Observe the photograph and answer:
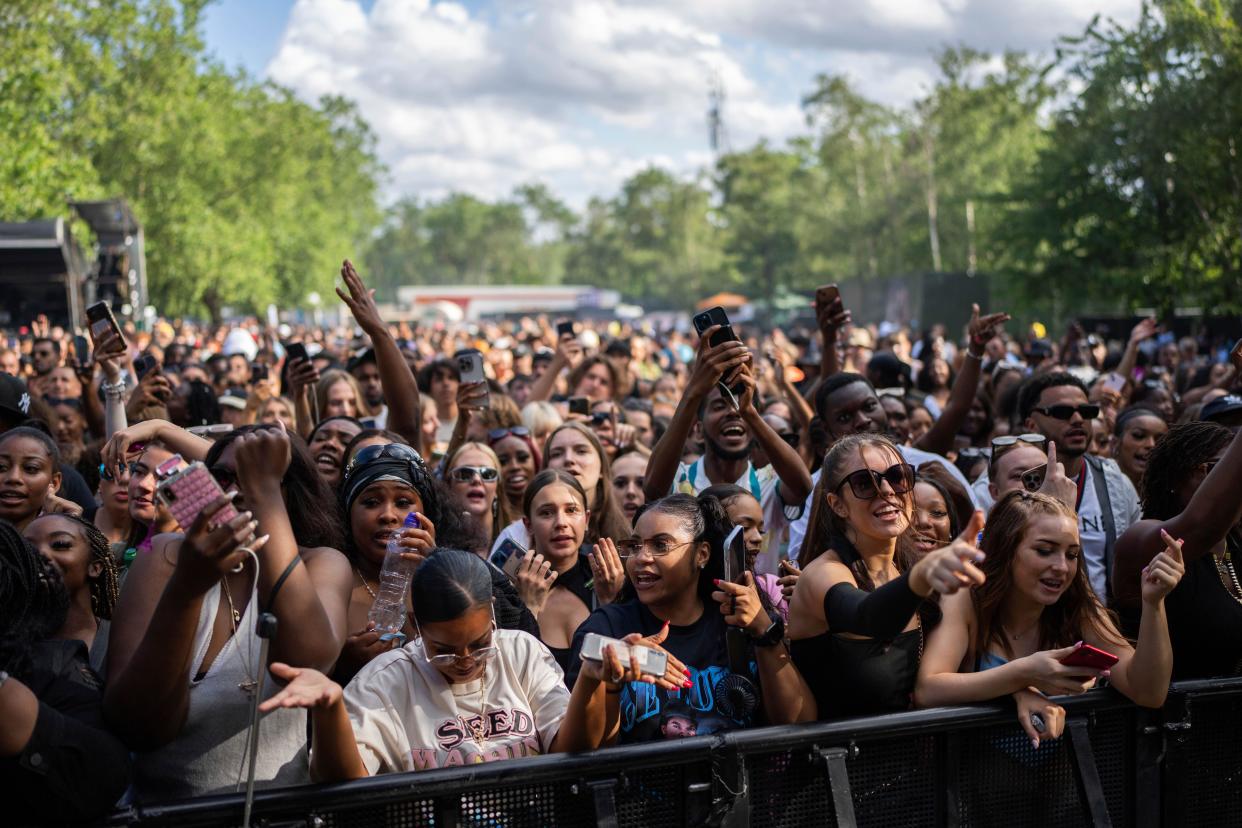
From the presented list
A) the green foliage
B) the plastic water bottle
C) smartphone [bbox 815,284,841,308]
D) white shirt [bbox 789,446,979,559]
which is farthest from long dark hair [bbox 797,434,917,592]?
the green foliage

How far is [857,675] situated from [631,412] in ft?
18.8

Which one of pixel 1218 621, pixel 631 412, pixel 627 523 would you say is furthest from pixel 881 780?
pixel 631 412

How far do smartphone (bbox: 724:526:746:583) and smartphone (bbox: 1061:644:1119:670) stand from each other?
0.96 meters

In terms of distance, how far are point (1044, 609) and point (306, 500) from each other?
7.66ft

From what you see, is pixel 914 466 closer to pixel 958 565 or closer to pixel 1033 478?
pixel 1033 478

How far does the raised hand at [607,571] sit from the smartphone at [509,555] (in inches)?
24.4

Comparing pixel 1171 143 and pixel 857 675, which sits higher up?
pixel 1171 143

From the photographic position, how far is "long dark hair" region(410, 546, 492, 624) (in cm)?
352

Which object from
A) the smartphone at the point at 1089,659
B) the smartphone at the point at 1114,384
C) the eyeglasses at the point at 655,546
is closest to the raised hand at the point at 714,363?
the eyeglasses at the point at 655,546

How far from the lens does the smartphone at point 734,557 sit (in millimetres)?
3465

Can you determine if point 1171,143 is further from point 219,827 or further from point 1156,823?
point 219,827

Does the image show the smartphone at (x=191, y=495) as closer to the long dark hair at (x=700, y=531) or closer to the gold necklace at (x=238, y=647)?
the gold necklace at (x=238, y=647)

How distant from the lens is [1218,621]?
4.17m

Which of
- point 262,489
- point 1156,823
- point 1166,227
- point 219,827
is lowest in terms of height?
point 1156,823
